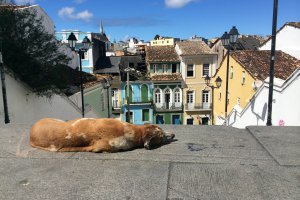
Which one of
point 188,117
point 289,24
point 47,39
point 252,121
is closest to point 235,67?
point 289,24

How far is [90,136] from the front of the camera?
3.86m

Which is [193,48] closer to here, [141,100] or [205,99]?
[205,99]

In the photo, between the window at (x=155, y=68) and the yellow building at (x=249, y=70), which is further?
the window at (x=155, y=68)

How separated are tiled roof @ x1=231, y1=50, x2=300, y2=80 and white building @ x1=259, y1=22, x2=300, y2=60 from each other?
0.55m

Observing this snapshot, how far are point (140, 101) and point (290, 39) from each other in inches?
650

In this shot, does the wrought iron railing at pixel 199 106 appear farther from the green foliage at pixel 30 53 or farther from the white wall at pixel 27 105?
the green foliage at pixel 30 53

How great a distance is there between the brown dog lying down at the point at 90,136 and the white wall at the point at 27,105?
13.9ft

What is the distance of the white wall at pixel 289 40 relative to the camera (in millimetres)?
19047

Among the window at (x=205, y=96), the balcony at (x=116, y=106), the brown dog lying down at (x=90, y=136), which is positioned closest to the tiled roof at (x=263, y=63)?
the window at (x=205, y=96)

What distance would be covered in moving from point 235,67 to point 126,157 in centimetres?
1844

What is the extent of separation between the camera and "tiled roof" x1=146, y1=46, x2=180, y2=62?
3067 cm

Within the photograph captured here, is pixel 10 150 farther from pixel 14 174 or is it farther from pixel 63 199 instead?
pixel 63 199

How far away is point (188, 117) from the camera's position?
31.7 meters

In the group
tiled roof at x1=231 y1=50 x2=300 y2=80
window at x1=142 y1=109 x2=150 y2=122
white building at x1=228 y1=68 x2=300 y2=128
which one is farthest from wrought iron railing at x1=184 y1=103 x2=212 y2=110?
white building at x1=228 y1=68 x2=300 y2=128
